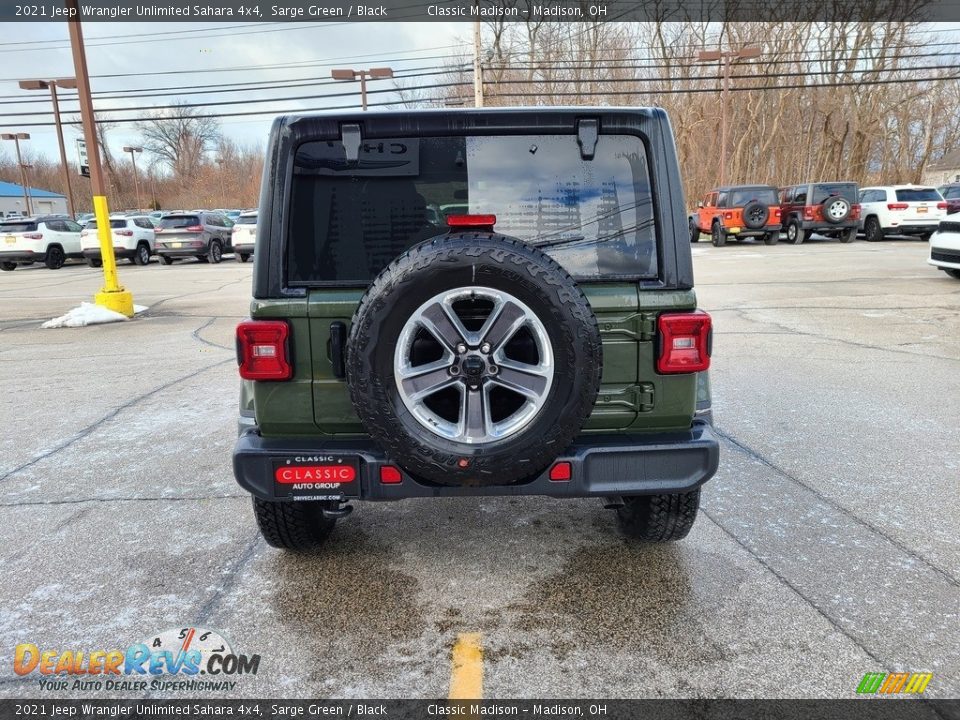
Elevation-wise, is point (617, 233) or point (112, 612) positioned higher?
point (617, 233)

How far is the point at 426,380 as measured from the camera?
2.45 metres

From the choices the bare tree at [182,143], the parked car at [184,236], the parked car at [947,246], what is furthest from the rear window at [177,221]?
the bare tree at [182,143]

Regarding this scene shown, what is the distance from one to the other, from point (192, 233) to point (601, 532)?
73.2 feet

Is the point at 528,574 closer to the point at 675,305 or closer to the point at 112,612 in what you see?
the point at 675,305

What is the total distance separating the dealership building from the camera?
73.5 metres

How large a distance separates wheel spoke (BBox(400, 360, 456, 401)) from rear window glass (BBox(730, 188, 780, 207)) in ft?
70.8

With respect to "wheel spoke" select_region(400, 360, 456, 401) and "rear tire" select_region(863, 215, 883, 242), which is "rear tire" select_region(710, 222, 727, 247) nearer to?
"rear tire" select_region(863, 215, 883, 242)

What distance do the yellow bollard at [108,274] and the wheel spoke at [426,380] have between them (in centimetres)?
974

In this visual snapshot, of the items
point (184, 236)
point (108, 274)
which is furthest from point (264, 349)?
point (184, 236)

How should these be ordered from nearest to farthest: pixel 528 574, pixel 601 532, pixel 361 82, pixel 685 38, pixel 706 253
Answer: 1. pixel 528 574
2. pixel 601 532
3. pixel 706 253
4. pixel 361 82
5. pixel 685 38

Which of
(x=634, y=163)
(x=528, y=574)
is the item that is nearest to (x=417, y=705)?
(x=528, y=574)

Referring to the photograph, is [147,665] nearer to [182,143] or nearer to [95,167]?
[95,167]

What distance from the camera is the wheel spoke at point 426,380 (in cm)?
243

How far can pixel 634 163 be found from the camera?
2.69m
